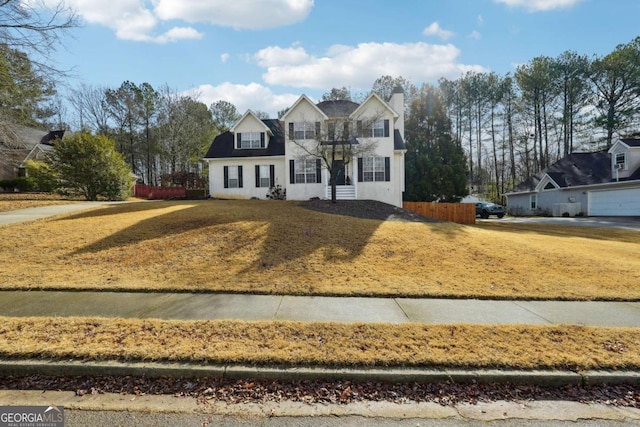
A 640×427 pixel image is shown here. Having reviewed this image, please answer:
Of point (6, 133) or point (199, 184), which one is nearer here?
point (6, 133)

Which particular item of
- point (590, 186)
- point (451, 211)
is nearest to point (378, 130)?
point (451, 211)

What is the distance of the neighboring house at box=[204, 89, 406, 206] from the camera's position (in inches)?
676

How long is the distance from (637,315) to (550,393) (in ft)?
10.9

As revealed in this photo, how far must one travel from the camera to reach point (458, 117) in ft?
129

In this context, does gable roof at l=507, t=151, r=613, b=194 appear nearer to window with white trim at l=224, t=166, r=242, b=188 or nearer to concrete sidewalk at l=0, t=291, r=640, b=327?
concrete sidewalk at l=0, t=291, r=640, b=327

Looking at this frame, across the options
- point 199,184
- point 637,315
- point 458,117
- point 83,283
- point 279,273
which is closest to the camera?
point 637,315

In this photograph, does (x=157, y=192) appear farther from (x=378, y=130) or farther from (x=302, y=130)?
(x=378, y=130)

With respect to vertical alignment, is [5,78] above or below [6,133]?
above

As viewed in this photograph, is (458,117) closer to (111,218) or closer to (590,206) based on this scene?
(590,206)

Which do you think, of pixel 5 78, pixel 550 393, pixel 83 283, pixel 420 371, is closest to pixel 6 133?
pixel 5 78

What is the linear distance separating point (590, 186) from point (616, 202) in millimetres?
2132

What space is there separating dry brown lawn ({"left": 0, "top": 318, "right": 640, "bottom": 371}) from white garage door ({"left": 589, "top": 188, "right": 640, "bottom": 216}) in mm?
27583

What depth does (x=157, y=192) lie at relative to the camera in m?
31.2

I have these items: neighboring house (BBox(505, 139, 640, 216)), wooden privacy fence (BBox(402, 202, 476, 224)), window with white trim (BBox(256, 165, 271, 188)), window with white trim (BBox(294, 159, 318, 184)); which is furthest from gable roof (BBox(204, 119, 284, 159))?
neighboring house (BBox(505, 139, 640, 216))
